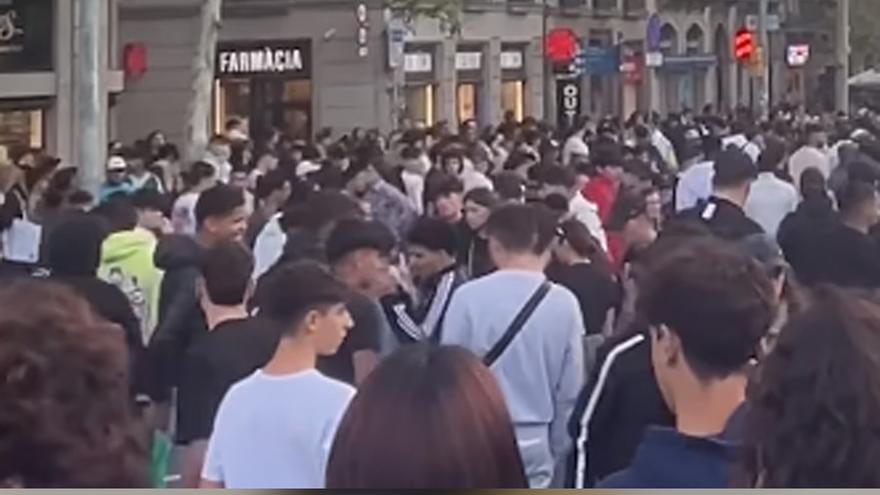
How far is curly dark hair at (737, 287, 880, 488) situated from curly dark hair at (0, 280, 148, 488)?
1.18 meters

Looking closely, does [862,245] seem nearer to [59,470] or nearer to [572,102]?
[59,470]

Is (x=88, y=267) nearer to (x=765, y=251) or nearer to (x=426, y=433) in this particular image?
(x=765, y=251)

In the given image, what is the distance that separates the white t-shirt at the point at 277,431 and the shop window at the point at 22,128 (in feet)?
74.2

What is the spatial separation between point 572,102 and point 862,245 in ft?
109


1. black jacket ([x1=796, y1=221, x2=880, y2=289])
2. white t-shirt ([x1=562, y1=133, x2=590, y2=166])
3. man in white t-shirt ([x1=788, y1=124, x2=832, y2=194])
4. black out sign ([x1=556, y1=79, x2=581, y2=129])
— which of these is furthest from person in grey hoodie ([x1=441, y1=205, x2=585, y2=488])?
black out sign ([x1=556, y1=79, x2=581, y2=129])

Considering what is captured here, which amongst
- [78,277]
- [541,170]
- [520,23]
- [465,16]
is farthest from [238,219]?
[520,23]

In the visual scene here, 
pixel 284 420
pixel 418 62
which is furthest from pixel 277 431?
pixel 418 62

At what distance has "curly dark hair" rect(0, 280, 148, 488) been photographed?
3393 millimetres

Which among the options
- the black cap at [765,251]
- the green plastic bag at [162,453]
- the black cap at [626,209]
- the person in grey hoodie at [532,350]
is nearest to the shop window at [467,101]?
the black cap at [626,209]

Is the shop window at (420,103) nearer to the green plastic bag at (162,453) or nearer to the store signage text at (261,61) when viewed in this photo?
the store signage text at (261,61)

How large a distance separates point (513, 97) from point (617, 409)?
38.0 meters

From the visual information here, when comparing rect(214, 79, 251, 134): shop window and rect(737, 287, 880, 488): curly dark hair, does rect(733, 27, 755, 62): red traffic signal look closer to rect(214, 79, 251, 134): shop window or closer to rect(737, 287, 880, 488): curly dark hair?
rect(214, 79, 251, 134): shop window

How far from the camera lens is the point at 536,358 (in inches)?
275

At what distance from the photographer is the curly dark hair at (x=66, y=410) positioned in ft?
11.1
